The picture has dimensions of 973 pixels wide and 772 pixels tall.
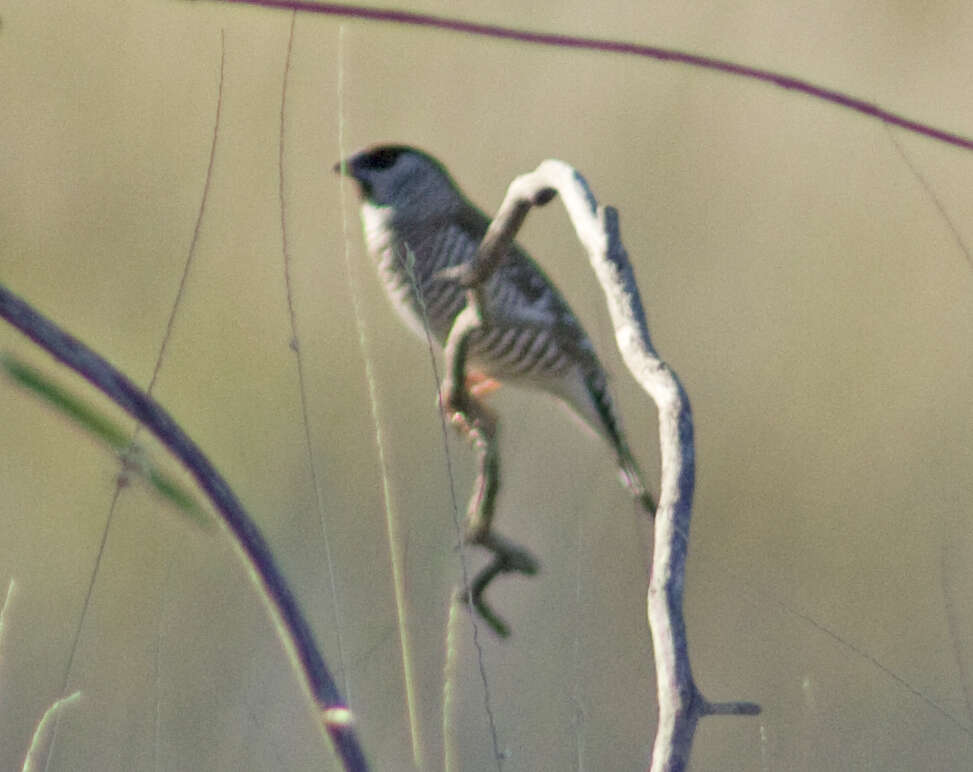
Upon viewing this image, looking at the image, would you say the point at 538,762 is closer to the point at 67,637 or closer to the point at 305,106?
the point at 67,637

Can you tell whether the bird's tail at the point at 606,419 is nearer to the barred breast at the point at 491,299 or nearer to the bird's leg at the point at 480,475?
the barred breast at the point at 491,299

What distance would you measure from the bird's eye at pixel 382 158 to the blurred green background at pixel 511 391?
183 millimetres

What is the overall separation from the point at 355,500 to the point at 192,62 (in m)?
1.27

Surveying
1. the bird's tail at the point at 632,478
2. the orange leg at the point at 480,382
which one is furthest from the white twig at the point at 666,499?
A: the orange leg at the point at 480,382

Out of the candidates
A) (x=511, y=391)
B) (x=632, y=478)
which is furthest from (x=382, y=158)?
(x=632, y=478)

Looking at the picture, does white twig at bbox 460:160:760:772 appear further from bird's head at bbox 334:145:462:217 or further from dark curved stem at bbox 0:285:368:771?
bird's head at bbox 334:145:462:217

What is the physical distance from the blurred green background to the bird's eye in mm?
183

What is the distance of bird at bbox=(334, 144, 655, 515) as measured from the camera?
256 centimetres

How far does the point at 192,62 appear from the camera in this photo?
3.62 m

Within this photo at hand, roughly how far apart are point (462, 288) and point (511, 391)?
99 cm

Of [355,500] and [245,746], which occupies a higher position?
[355,500]

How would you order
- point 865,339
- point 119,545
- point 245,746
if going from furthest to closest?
point 865,339
point 119,545
point 245,746

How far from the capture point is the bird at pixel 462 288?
2.56m

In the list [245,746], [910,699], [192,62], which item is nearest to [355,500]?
[245,746]
